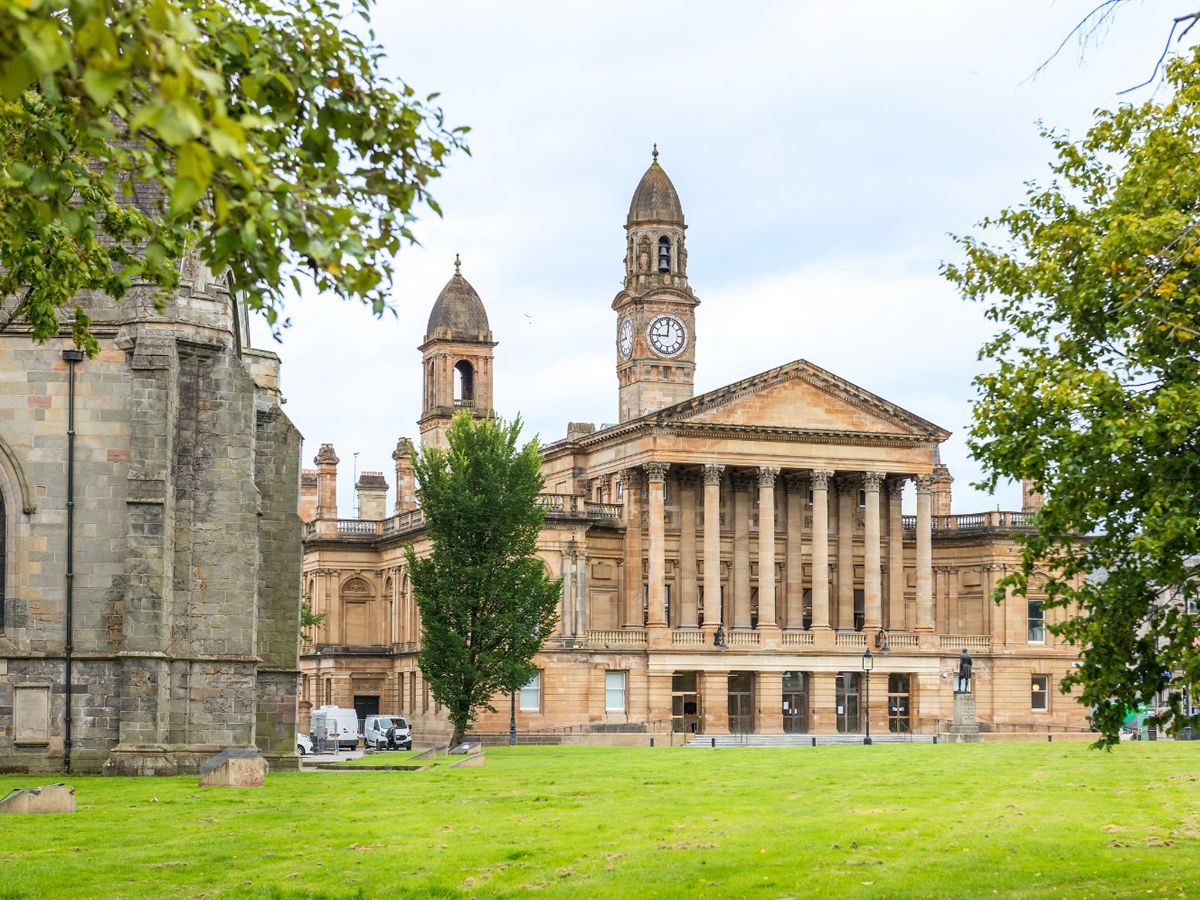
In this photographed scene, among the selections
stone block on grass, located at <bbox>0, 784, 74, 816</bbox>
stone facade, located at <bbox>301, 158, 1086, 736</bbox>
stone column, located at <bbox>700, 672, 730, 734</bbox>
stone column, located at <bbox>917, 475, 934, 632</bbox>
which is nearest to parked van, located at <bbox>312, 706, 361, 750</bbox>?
stone facade, located at <bbox>301, 158, 1086, 736</bbox>

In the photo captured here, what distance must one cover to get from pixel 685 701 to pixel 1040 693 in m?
21.6

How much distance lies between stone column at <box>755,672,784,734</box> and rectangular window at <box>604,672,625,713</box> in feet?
22.7

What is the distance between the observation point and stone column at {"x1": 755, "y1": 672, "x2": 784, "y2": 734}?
290 ft

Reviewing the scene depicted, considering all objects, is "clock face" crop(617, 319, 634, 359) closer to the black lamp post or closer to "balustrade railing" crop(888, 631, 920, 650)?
"balustrade railing" crop(888, 631, 920, 650)

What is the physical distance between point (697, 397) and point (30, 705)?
188ft

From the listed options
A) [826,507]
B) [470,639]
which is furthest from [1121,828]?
[826,507]

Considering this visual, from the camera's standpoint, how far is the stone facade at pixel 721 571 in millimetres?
88812

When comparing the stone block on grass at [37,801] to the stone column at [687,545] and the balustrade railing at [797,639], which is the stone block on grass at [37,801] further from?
the stone column at [687,545]

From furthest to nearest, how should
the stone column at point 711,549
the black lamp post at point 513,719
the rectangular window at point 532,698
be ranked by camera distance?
1. the stone column at point 711,549
2. the rectangular window at point 532,698
3. the black lamp post at point 513,719

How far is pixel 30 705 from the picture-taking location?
3478 centimetres

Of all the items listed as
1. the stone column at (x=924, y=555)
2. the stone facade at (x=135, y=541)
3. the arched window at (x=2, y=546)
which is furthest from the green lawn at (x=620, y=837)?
the stone column at (x=924, y=555)

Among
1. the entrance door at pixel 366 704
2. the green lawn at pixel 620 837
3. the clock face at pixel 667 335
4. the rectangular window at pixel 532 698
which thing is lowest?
the entrance door at pixel 366 704

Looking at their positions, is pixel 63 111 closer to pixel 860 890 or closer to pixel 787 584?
pixel 860 890

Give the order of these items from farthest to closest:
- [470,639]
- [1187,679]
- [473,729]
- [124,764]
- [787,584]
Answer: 1. [787,584]
2. [473,729]
3. [470,639]
4. [124,764]
5. [1187,679]
